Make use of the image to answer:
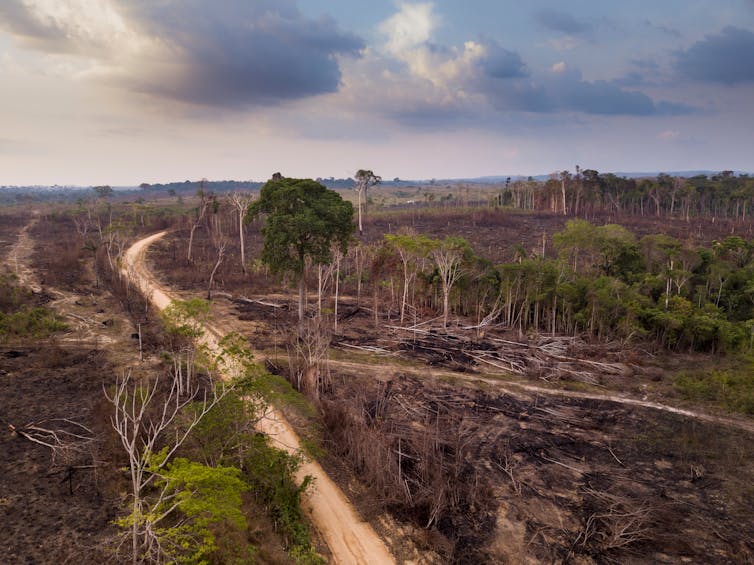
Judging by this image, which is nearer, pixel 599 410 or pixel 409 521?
pixel 409 521

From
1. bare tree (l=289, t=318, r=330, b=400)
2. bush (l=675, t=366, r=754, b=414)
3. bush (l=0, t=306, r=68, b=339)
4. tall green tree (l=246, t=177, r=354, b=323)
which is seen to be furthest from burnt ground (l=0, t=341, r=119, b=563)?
bush (l=675, t=366, r=754, b=414)

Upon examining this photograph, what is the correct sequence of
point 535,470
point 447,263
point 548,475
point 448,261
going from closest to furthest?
point 548,475 → point 535,470 → point 447,263 → point 448,261

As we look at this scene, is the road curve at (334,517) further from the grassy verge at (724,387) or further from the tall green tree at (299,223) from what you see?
the grassy verge at (724,387)

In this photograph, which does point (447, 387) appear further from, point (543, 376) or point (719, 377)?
point (719, 377)

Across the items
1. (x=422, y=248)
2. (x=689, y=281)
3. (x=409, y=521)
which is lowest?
(x=409, y=521)

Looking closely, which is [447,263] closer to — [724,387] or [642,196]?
[724,387]

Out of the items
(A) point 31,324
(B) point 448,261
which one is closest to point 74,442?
(A) point 31,324

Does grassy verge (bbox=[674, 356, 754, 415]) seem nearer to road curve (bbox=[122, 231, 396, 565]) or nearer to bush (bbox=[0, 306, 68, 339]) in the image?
road curve (bbox=[122, 231, 396, 565])

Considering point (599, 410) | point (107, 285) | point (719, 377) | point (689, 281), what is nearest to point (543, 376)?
point (599, 410)
